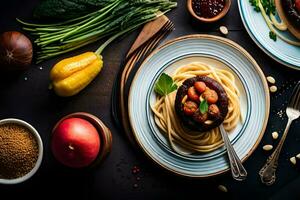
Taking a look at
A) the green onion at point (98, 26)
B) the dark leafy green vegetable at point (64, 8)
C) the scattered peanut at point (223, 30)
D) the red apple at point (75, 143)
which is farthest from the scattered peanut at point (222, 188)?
the dark leafy green vegetable at point (64, 8)

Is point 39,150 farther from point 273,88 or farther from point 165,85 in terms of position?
point 273,88

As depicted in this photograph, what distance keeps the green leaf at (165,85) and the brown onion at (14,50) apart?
105 cm

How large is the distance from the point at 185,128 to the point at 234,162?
0.44 metres

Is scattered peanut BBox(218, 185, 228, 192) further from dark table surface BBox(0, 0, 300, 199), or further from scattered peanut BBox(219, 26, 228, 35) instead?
scattered peanut BBox(219, 26, 228, 35)

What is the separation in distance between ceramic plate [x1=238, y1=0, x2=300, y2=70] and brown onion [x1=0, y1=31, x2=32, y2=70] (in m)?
1.70

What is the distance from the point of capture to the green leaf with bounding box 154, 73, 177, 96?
398cm

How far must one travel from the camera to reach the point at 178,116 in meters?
4.02

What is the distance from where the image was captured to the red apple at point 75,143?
3703 mm

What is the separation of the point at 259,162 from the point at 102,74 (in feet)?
4.66

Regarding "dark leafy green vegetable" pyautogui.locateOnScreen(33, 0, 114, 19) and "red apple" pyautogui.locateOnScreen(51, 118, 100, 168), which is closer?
"red apple" pyautogui.locateOnScreen(51, 118, 100, 168)

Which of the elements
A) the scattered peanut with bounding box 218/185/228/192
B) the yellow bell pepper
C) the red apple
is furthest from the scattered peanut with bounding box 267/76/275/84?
the red apple

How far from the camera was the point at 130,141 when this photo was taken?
13.7ft

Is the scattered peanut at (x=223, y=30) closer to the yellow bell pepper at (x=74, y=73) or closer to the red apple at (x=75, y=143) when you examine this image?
the yellow bell pepper at (x=74, y=73)

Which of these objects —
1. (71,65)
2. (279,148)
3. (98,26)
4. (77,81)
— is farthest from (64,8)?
(279,148)
